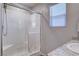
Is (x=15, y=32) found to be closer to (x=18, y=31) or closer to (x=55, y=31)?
(x=18, y=31)

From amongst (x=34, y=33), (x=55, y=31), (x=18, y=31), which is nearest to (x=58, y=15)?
(x=55, y=31)

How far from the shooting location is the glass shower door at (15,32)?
112cm

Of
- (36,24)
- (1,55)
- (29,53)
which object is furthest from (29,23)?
(1,55)

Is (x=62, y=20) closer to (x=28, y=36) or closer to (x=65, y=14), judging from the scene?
(x=65, y=14)

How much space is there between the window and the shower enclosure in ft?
0.54

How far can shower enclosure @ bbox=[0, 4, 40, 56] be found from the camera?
111 cm

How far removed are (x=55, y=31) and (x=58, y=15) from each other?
0.62ft

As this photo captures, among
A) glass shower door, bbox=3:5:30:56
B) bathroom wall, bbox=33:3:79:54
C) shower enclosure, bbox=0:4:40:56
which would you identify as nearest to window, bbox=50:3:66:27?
bathroom wall, bbox=33:3:79:54

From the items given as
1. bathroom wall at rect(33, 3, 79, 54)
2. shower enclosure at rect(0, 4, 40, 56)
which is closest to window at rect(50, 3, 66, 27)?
bathroom wall at rect(33, 3, 79, 54)

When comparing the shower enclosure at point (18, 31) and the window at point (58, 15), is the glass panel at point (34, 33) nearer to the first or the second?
the shower enclosure at point (18, 31)

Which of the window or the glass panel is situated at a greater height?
the window

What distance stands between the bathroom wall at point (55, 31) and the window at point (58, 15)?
4 centimetres

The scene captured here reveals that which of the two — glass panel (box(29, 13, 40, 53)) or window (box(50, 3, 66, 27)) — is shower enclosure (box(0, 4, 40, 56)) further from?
window (box(50, 3, 66, 27))

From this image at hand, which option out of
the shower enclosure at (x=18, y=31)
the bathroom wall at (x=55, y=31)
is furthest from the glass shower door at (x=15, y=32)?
the bathroom wall at (x=55, y=31)
